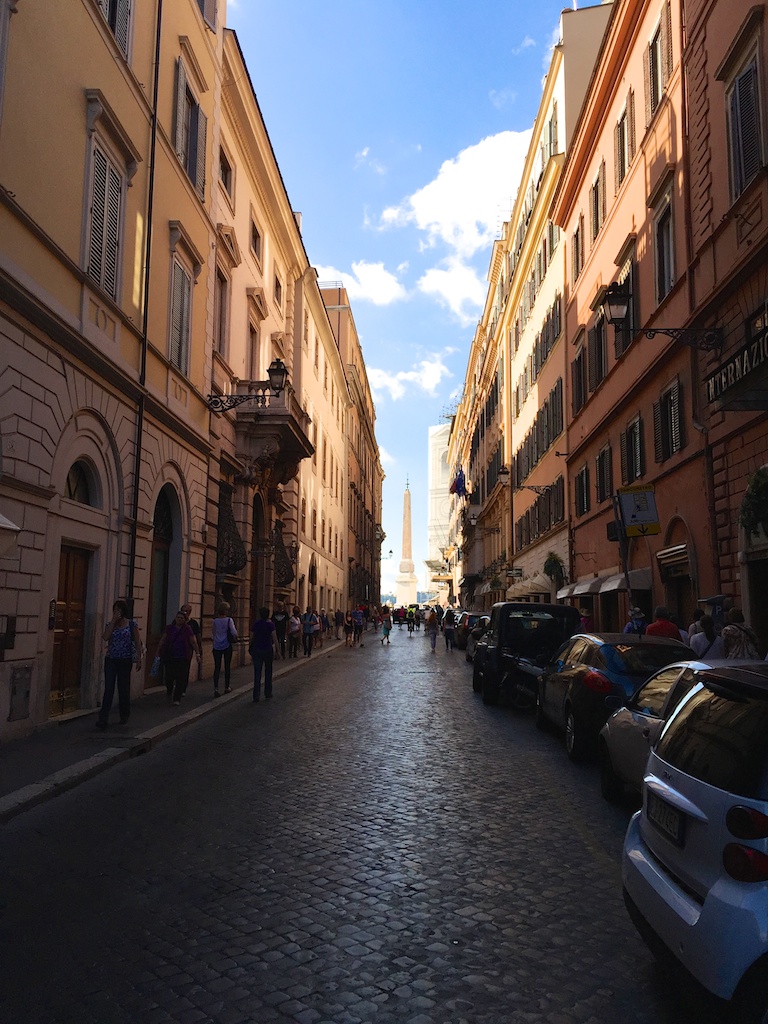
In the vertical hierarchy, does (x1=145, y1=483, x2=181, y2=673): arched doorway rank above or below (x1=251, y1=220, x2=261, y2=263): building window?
below

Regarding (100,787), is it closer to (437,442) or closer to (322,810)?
(322,810)

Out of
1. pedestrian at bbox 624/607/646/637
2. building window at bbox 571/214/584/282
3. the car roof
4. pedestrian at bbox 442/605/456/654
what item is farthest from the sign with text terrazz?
pedestrian at bbox 442/605/456/654

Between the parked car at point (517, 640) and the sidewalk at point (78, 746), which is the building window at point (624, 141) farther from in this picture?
the sidewalk at point (78, 746)

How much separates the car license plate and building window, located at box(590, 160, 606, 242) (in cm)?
2235

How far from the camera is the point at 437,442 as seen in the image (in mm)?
147125

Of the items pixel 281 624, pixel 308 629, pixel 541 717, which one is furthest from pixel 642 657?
pixel 308 629

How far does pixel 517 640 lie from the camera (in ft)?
52.4

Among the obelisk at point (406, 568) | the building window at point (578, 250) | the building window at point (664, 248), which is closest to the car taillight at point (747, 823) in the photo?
the building window at point (664, 248)

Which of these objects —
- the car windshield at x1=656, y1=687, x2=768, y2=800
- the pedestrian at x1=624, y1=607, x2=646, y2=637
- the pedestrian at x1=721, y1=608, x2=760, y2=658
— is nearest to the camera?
the car windshield at x1=656, y1=687, x2=768, y2=800

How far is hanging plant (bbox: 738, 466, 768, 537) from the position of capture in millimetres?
11430

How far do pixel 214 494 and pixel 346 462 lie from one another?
37.0 meters

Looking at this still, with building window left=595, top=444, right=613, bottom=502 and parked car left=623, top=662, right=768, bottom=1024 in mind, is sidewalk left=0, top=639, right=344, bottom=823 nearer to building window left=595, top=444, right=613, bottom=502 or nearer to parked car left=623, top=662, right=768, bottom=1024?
parked car left=623, top=662, right=768, bottom=1024

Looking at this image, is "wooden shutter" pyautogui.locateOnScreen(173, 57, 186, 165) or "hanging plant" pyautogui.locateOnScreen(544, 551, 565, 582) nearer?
"wooden shutter" pyautogui.locateOnScreen(173, 57, 186, 165)

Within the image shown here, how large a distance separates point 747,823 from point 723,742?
484mm
